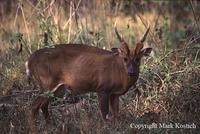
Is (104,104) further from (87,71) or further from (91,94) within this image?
(91,94)

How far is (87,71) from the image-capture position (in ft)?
27.0

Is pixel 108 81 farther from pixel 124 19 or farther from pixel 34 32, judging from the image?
pixel 124 19

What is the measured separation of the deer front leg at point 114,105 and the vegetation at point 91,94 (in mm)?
109

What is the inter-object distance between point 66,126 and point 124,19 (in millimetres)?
6862

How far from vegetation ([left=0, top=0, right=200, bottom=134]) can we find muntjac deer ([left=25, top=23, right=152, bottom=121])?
0.71ft

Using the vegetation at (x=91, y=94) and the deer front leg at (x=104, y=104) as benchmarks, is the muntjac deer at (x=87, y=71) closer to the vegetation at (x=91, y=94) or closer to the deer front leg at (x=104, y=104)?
the deer front leg at (x=104, y=104)

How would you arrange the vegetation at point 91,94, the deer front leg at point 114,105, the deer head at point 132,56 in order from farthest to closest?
the deer front leg at point 114,105
the deer head at point 132,56
the vegetation at point 91,94

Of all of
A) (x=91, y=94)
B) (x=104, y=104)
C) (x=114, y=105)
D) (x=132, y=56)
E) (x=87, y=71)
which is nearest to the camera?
(x=132, y=56)

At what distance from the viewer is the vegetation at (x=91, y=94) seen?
746cm

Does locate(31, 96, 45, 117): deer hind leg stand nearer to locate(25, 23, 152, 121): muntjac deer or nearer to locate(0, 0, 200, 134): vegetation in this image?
locate(25, 23, 152, 121): muntjac deer

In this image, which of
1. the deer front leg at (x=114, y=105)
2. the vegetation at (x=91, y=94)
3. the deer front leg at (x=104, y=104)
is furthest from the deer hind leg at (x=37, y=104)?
the deer front leg at (x=114, y=105)

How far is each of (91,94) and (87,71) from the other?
0.76 metres

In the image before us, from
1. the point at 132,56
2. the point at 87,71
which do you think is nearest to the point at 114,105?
the point at 87,71

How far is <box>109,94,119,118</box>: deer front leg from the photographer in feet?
26.4
